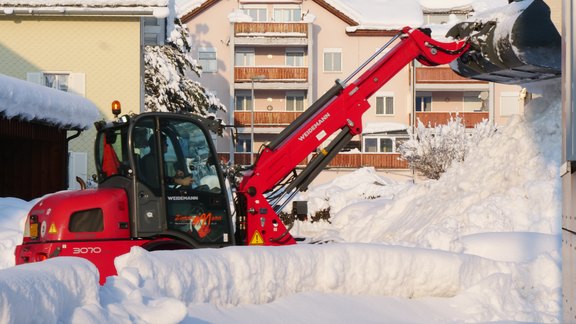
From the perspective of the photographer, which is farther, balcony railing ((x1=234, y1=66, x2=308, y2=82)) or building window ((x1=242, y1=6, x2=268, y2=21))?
building window ((x1=242, y1=6, x2=268, y2=21))

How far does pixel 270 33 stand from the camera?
61.5 metres

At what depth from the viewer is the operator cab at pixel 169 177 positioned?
11.5 m

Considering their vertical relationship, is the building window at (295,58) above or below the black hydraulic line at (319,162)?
above

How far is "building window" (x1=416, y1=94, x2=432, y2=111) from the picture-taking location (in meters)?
63.0

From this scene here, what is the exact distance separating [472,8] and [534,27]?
51.1 m

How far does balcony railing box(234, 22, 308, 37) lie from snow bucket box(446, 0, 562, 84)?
46.6 meters

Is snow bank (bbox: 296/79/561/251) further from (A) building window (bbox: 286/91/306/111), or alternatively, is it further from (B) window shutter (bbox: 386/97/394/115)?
(B) window shutter (bbox: 386/97/394/115)

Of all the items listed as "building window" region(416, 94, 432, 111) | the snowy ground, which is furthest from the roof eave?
"building window" region(416, 94, 432, 111)

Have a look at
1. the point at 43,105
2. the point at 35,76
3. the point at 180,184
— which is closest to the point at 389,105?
the point at 35,76

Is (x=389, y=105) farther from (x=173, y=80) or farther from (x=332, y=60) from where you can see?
(x=173, y=80)

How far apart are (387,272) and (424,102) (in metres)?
53.7

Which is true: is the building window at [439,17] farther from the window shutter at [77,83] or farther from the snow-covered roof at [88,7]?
the window shutter at [77,83]

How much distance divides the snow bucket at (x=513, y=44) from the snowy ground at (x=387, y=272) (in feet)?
6.45

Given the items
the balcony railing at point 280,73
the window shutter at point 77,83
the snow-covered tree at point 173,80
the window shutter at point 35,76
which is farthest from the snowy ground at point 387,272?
the balcony railing at point 280,73
